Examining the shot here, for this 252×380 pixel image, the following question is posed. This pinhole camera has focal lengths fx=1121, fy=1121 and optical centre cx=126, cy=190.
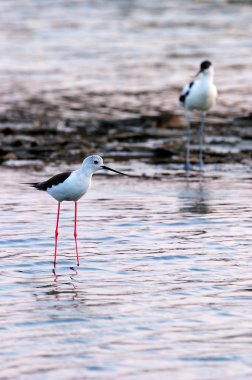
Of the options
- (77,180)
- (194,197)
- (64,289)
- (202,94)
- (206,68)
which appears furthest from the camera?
(206,68)

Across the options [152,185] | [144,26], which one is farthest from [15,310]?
[144,26]

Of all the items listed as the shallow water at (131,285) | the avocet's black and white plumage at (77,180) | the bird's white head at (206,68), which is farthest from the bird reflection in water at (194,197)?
the bird's white head at (206,68)

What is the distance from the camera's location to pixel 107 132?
68.9 ft

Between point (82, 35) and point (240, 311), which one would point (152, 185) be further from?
point (82, 35)

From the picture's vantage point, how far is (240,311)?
9.73m

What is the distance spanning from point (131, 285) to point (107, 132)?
1049 centimetres

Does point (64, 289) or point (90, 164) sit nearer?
point (64, 289)

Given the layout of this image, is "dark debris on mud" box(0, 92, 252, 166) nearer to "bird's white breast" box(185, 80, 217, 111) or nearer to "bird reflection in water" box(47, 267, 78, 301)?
"bird's white breast" box(185, 80, 217, 111)

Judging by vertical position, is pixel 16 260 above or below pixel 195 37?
below

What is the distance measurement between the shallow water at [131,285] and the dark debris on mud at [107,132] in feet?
7.73

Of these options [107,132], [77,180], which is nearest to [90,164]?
[77,180]

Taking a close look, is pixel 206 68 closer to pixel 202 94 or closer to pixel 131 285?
pixel 202 94

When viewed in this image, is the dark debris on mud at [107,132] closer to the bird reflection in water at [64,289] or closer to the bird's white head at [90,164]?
the bird's white head at [90,164]

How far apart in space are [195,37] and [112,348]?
28.5 metres
